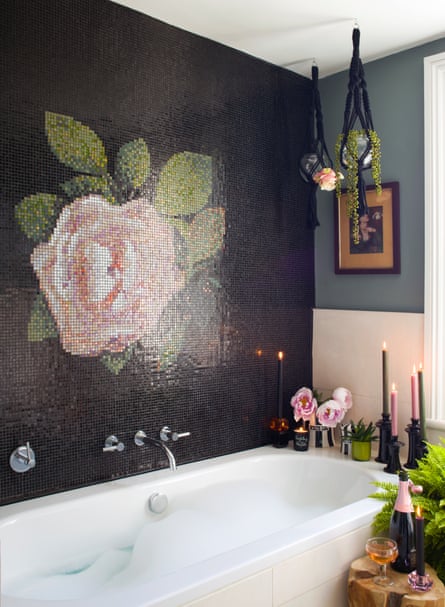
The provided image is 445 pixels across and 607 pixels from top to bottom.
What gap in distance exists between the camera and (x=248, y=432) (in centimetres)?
313

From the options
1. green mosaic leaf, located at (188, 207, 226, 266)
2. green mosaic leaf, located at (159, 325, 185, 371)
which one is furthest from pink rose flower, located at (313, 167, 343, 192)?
green mosaic leaf, located at (159, 325, 185, 371)

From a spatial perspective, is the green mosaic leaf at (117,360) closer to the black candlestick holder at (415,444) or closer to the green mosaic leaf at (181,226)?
the green mosaic leaf at (181,226)

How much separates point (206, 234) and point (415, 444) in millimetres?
1408

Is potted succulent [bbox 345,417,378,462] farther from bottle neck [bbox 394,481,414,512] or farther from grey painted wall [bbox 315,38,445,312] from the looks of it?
bottle neck [bbox 394,481,414,512]

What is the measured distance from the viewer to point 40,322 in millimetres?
2359

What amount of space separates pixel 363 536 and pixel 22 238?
67.8 inches

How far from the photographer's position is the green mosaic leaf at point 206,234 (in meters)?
2.89

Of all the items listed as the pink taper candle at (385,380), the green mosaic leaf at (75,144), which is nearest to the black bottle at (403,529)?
the pink taper candle at (385,380)

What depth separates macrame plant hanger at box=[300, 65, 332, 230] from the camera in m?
3.12

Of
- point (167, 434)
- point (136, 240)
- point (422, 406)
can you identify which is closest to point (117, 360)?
point (167, 434)

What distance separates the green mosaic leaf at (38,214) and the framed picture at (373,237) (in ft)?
5.31

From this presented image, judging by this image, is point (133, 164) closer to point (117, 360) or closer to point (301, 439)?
point (117, 360)

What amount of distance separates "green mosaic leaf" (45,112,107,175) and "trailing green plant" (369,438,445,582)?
1.78 m

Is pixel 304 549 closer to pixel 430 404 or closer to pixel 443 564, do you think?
pixel 443 564
